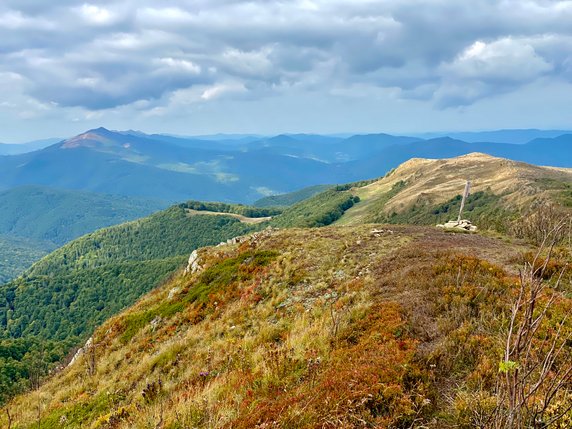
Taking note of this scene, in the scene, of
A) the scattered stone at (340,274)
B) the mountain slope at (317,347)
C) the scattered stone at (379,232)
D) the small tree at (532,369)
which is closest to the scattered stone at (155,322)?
the mountain slope at (317,347)

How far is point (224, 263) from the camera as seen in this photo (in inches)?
1062

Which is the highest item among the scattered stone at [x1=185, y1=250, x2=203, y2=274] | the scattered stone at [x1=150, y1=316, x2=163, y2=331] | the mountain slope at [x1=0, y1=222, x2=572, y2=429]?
the mountain slope at [x1=0, y1=222, x2=572, y2=429]

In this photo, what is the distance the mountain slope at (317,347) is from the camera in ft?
23.9

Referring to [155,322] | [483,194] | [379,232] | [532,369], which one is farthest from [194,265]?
[483,194]

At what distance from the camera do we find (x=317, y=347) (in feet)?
34.3

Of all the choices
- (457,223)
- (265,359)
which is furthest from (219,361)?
(457,223)

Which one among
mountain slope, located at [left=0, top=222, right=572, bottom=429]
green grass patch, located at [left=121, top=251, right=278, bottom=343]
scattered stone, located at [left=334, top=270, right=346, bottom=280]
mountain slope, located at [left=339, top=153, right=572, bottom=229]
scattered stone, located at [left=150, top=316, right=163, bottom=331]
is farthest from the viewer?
mountain slope, located at [left=339, top=153, right=572, bottom=229]

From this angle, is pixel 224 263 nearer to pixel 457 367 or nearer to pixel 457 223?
pixel 457 367

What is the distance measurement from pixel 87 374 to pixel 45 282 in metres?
209

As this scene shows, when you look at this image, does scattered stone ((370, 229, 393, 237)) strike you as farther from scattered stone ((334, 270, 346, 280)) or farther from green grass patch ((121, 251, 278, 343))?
scattered stone ((334, 270, 346, 280))

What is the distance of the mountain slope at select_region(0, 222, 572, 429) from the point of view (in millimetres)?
7277

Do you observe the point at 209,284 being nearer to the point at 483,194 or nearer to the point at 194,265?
the point at 194,265

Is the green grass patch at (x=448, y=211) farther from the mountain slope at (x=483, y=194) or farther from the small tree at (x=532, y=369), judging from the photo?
the small tree at (x=532, y=369)

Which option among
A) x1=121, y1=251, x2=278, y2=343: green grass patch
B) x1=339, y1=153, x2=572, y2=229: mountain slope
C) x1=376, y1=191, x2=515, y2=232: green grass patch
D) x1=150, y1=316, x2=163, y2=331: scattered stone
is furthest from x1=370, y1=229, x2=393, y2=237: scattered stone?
x1=376, y1=191, x2=515, y2=232: green grass patch
